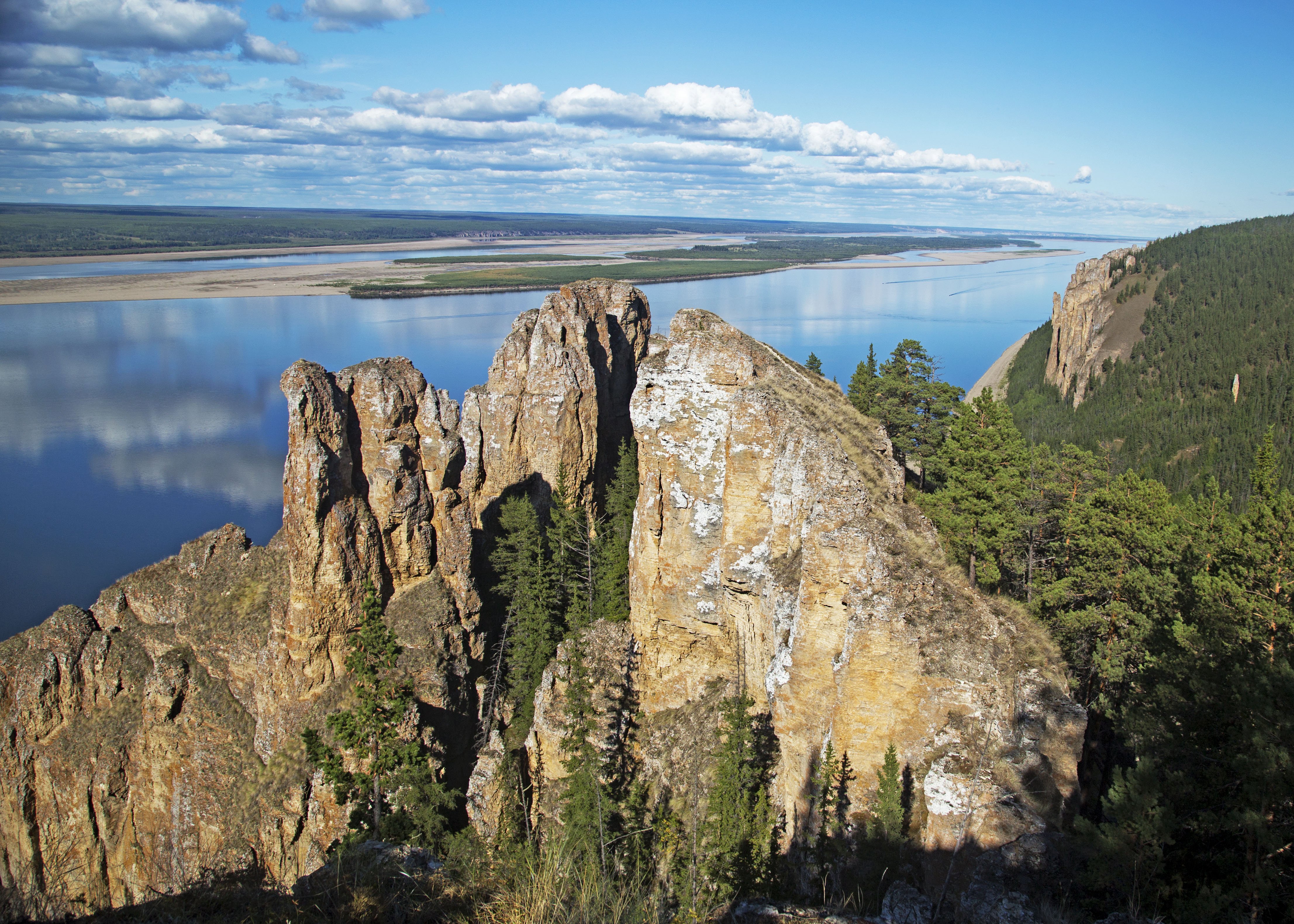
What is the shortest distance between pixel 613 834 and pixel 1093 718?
13115 millimetres

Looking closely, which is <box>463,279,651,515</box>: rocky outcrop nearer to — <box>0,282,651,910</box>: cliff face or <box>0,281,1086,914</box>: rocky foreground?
<box>0,281,1086,914</box>: rocky foreground

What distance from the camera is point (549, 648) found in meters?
23.8

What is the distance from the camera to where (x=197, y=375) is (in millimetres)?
94500

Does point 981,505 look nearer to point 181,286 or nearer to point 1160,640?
point 1160,640

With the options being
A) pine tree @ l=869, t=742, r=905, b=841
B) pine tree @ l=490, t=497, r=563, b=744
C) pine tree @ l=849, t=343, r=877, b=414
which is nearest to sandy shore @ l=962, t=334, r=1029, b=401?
pine tree @ l=849, t=343, r=877, b=414

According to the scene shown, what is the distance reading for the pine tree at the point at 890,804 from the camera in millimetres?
13250

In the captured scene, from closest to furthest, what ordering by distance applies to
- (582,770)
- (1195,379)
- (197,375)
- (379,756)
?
(582,770)
(379,756)
(1195,379)
(197,375)

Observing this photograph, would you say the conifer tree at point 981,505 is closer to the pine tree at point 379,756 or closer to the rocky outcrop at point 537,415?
the rocky outcrop at point 537,415

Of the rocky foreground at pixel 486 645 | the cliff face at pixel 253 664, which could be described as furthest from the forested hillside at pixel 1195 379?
the cliff face at pixel 253 664

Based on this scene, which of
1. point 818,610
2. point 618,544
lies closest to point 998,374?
point 618,544

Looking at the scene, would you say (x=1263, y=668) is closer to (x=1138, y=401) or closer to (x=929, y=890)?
(x=929, y=890)

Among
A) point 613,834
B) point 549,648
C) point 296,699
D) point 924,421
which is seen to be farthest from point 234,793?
point 924,421

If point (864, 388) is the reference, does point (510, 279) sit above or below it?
above

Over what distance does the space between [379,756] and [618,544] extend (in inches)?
354
